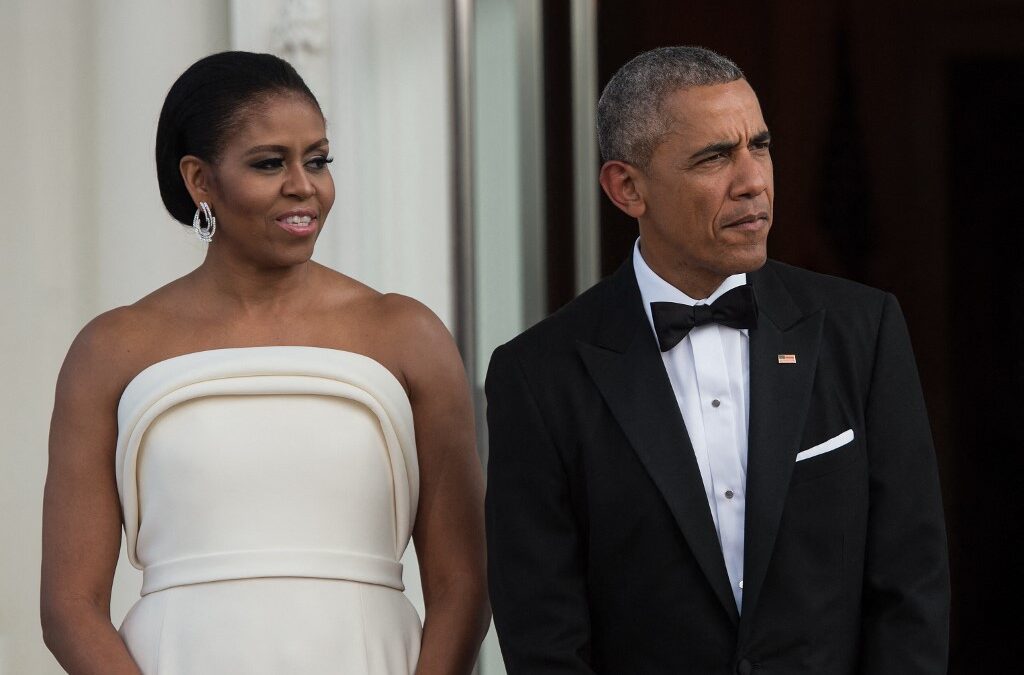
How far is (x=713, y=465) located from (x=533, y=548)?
30cm

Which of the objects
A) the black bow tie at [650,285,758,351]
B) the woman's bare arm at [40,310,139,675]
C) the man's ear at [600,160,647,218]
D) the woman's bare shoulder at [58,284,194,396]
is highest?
the man's ear at [600,160,647,218]

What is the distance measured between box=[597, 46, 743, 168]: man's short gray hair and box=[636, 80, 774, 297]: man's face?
0.06 ft

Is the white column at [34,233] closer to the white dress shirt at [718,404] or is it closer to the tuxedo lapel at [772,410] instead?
the white dress shirt at [718,404]

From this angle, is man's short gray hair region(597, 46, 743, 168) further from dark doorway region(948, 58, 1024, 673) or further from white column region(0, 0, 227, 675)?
white column region(0, 0, 227, 675)

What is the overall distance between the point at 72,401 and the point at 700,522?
1.11 metres

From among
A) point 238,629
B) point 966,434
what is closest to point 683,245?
point 238,629

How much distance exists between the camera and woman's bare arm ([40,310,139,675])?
9.36 feet

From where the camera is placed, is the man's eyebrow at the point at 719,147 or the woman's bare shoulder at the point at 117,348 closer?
the man's eyebrow at the point at 719,147

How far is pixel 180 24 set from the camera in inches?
182

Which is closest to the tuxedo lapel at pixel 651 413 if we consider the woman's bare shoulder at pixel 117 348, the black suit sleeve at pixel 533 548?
the black suit sleeve at pixel 533 548

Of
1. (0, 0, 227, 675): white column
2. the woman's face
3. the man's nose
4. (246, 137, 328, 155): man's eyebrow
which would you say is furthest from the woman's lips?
(0, 0, 227, 675): white column

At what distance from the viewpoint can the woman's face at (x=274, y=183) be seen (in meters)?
2.85

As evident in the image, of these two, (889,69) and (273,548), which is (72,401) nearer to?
(273,548)

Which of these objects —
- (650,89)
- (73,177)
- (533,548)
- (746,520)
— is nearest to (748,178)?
(650,89)
